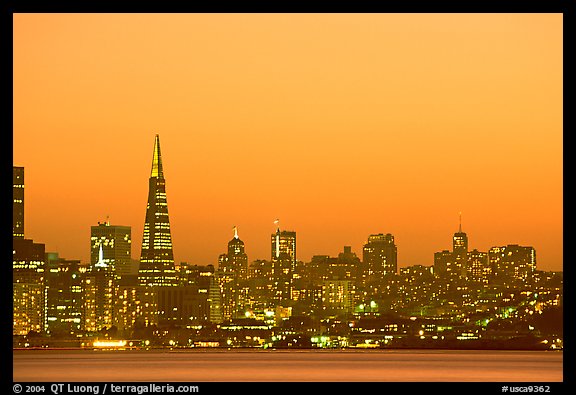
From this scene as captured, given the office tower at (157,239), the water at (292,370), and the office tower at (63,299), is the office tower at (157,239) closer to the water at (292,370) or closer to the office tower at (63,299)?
the office tower at (63,299)

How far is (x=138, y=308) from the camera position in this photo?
121562mm

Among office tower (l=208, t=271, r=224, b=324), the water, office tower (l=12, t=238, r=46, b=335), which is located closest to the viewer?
the water

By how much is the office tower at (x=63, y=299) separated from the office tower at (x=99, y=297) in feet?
2.27

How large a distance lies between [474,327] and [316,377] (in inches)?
2191

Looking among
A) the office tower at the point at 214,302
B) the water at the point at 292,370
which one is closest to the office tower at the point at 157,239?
the office tower at the point at 214,302

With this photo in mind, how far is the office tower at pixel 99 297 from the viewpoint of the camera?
112 m

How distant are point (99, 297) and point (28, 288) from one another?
9.34m

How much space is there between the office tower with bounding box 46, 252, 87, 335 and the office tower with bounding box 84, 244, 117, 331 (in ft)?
2.27

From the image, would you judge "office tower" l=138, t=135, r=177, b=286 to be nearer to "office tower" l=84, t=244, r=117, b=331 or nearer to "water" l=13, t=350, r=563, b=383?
"office tower" l=84, t=244, r=117, b=331

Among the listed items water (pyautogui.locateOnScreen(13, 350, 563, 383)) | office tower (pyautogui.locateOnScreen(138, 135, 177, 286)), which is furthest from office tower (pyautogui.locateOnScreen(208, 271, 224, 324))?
water (pyautogui.locateOnScreen(13, 350, 563, 383))

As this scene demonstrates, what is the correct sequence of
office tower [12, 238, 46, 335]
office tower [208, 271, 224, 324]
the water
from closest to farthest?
the water < office tower [12, 238, 46, 335] < office tower [208, 271, 224, 324]

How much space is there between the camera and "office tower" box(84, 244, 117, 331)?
368ft
